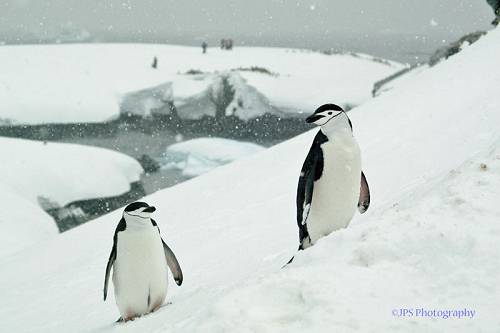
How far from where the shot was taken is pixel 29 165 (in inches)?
587

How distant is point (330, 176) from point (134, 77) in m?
26.2

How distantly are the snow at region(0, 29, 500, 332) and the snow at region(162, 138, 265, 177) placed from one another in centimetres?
1034

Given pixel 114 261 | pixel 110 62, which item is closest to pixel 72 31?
pixel 110 62

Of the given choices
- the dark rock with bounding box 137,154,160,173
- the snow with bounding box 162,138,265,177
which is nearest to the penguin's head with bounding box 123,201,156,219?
the snow with bounding box 162,138,265,177

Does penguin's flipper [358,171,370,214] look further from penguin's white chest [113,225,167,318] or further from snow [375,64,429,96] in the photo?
snow [375,64,429,96]

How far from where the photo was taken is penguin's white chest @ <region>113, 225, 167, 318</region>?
3650 mm

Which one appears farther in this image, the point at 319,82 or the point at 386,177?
the point at 319,82

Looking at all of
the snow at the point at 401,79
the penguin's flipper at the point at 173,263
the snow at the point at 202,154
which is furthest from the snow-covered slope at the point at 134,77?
the penguin's flipper at the point at 173,263

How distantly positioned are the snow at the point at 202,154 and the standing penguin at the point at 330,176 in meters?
16.9

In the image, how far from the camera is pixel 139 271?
3.71 metres

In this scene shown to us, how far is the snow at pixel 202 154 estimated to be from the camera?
68.8ft

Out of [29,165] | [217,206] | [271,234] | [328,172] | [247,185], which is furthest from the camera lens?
[29,165]

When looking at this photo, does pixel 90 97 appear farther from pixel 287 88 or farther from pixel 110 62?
pixel 287 88

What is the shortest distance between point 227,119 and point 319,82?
541 centimetres
